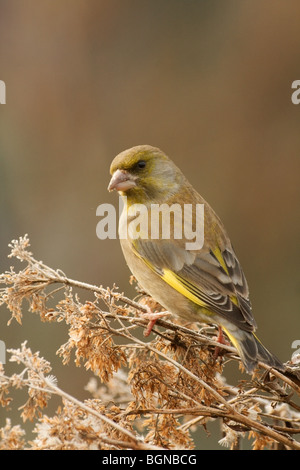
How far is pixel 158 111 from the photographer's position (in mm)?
3586

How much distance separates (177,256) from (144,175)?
0.29 meters

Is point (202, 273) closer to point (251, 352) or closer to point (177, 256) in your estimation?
point (177, 256)

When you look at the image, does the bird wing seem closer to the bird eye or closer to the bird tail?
the bird tail

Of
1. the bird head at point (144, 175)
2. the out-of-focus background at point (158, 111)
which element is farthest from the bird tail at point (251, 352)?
the out-of-focus background at point (158, 111)

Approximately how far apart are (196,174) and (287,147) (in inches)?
20.2

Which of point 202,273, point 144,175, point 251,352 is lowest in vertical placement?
point 251,352

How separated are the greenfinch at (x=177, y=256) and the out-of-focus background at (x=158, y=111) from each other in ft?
4.66

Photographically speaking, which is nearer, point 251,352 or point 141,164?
point 251,352

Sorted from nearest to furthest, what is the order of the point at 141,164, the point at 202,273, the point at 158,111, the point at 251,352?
the point at 251,352, the point at 202,273, the point at 141,164, the point at 158,111

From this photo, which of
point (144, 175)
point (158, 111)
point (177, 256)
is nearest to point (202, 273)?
point (177, 256)

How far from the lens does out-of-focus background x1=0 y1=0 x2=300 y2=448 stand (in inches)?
139

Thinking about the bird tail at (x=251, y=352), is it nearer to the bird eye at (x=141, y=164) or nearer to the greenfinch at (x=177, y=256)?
the greenfinch at (x=177, y=256)

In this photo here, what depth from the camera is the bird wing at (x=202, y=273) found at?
1823 millimetres

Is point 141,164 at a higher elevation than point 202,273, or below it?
higher
